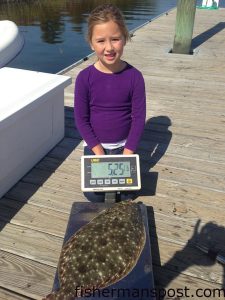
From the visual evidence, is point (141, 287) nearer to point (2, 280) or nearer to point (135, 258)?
point (135, 258)

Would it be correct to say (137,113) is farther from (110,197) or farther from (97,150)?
(110,197)

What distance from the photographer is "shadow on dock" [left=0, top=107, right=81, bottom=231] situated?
3303 millimetres

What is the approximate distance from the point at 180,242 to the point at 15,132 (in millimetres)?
1823

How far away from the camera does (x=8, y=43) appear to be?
212 inches

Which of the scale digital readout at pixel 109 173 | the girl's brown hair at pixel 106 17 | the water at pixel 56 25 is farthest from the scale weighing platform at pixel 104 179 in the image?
the water at pixel 56 25

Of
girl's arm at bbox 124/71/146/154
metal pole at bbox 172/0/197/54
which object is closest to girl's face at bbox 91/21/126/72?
girl's arm at bbox 124/71/146/154

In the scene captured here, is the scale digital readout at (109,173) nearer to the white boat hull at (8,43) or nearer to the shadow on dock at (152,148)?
the shadow on dock at (152,148)

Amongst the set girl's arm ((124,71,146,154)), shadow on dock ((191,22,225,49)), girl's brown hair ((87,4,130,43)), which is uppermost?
girl's brown hair ((87,4,130,43))

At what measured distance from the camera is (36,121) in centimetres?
369

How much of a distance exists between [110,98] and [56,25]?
74.4 feet

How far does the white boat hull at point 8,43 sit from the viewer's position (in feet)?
16.9

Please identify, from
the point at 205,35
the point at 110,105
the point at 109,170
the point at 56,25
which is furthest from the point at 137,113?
the point at 56,25

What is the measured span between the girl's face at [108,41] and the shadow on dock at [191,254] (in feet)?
4.96

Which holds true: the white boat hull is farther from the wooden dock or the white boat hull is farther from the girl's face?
the girl's face
